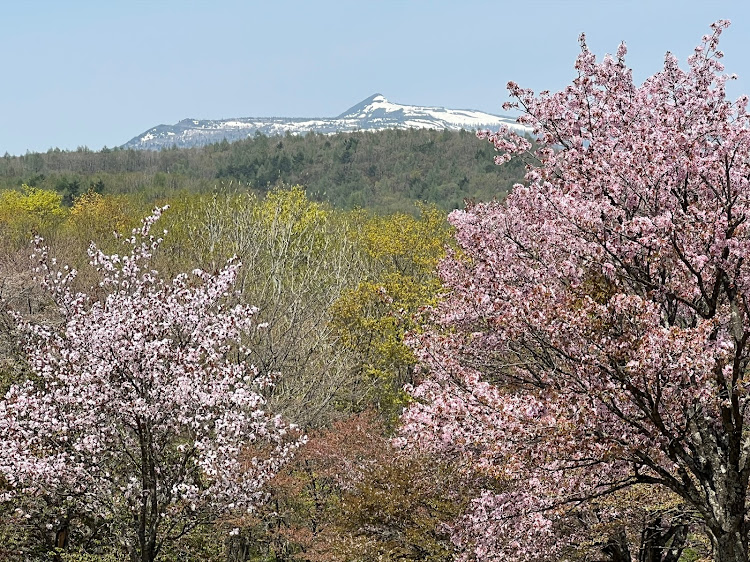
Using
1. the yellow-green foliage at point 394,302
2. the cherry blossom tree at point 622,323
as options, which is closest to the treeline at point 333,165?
the yellow-green foliage at point 394,302

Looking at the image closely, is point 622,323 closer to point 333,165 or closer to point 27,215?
point 27,215

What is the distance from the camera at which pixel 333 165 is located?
11756 centimetres

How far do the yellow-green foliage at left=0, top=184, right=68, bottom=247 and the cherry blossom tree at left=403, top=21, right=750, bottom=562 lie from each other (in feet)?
62.4

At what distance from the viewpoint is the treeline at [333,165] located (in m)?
97.6

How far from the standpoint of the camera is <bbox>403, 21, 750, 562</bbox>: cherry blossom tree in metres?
7.18

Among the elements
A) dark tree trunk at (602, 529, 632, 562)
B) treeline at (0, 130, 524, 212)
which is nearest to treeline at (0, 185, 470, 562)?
dark tree trunk at (602, 529, 632, 562)

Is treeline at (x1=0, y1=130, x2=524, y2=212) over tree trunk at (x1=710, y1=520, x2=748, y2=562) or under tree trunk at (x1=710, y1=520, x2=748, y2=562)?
over

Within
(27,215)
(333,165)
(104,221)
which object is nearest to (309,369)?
(104,221)

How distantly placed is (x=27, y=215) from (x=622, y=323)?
158 ft

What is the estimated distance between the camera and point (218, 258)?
2559 cm

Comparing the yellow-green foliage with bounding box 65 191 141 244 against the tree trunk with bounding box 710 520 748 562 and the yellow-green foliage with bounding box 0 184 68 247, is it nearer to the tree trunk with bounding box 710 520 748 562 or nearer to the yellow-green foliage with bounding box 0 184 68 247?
the yellow-green foliage with bounding box 0 184 68 247

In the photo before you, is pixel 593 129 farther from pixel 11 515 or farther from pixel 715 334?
pixel 11 515

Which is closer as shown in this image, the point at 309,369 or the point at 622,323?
the point at 622,323

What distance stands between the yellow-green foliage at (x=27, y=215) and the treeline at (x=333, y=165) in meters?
26.8
